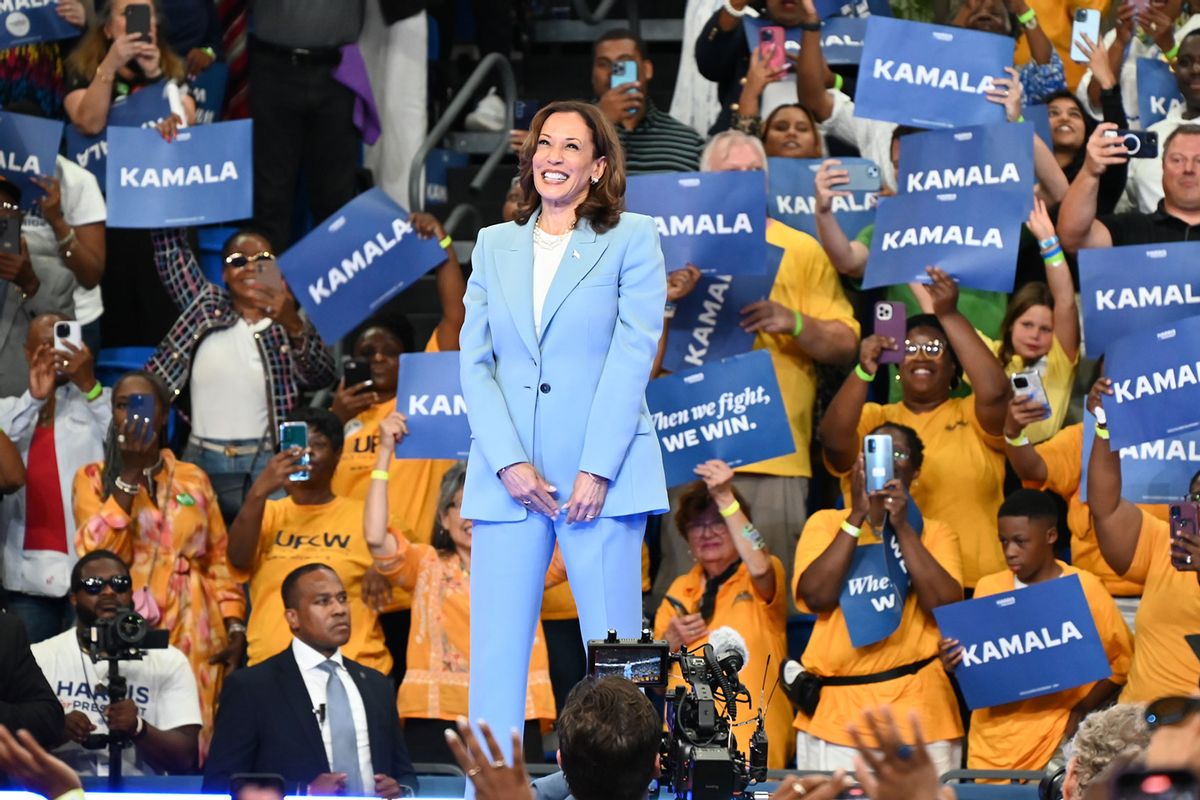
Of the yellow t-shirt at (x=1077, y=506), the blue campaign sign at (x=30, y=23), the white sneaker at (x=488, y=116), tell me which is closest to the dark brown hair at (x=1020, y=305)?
the yellow t-shirt at (x=1077, y=506)

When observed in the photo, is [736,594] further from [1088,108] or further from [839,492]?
[1088,108]

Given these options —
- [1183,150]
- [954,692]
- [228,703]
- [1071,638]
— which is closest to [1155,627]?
[1071,638]

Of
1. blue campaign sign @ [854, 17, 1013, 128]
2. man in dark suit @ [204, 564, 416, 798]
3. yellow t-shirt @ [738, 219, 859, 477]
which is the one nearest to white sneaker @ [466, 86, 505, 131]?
yellow t-shirt @ [738, 219, 859, 477]

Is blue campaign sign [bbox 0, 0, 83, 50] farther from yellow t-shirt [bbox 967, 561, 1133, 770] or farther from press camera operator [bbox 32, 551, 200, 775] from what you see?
yellow t-shirt [bbox 967, 561, 1133, 770]

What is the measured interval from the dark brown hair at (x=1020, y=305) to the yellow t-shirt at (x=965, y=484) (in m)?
0.31

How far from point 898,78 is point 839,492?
1684 mm

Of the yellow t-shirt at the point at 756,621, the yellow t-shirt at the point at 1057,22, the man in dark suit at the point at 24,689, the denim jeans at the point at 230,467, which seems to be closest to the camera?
the man in dark suit at the point at 24,689

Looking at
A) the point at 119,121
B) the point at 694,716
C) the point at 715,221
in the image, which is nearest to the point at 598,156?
the point at 694,716

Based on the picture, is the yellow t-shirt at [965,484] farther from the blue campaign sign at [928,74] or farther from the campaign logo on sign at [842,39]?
the campaign logo on sign at [842,39]

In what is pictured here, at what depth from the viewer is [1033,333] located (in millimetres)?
7418

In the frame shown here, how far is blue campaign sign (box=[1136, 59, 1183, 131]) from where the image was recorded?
330 inches

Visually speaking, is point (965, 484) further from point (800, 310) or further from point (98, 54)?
point (98, 54)

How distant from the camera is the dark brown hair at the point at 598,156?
4.70 m

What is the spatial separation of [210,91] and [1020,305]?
391 centimetres
